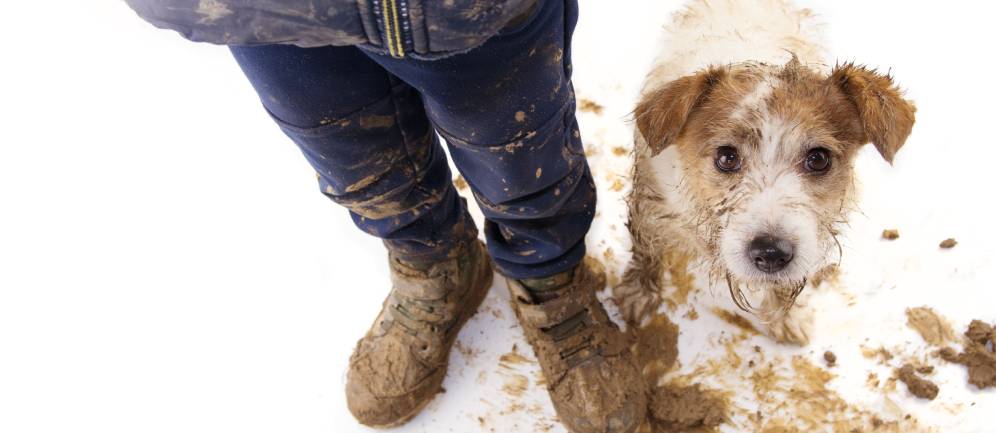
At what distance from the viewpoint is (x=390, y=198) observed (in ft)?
5.14

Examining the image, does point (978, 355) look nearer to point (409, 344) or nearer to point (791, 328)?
point (791, 328)

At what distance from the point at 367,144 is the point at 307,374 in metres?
1.08

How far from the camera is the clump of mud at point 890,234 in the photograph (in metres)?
2.22

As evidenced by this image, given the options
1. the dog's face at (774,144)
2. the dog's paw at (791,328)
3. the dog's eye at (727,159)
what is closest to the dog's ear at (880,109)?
the dog's face at (774,144)

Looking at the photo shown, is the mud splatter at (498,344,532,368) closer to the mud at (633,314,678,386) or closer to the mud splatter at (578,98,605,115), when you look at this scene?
the mud at (633,314,678,386)

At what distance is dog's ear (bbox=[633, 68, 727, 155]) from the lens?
1.67 meters

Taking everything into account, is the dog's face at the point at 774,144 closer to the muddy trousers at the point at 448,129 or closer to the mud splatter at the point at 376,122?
the muddy trousers at the point at 448,129

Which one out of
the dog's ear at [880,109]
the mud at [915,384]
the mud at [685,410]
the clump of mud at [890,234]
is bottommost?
the mud at [685,410]

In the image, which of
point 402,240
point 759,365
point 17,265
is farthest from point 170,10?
point 17,265

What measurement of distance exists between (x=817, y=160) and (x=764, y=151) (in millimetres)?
126

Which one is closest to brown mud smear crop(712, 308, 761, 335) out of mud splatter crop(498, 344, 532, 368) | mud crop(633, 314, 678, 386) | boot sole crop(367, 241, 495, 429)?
mud crop(633, 314, 678, 386)

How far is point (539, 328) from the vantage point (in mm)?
2004

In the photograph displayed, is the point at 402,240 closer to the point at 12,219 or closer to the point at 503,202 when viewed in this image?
the point at 503,202

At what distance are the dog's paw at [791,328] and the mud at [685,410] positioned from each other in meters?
0.26
